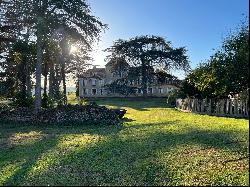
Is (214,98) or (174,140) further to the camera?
(214,98)

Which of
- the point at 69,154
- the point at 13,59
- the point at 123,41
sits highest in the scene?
the point at 123,41

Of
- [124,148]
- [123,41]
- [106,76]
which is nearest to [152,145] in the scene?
[124,148]

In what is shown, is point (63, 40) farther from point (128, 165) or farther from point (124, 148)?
point (128, 165)

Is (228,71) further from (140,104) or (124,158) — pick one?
(140,104)

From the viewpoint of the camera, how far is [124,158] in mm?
13586

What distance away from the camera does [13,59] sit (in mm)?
41531

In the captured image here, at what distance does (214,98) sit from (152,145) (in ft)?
67.4

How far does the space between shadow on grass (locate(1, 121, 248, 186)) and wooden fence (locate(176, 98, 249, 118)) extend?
11385 millimetres

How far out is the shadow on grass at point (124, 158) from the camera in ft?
36.2

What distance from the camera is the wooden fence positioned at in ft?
98.2

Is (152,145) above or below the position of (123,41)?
below

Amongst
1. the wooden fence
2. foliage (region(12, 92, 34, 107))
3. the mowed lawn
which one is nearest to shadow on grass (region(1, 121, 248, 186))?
the mowed lawn

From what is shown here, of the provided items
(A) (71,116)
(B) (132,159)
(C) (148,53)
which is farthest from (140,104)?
(B) (132,159)

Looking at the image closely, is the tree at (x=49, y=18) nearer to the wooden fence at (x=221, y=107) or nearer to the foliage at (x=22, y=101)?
the foliage at (x=22, y=101)
